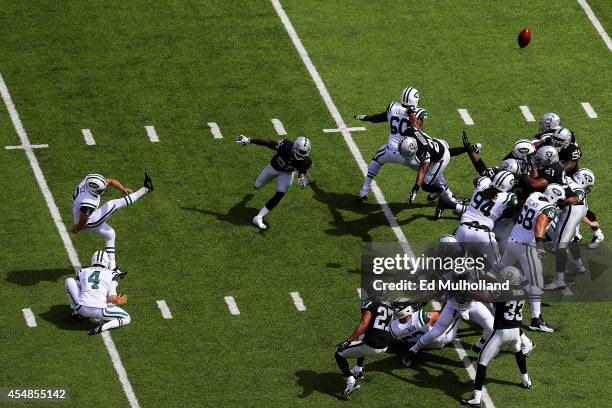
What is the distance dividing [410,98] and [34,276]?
23.8 feet

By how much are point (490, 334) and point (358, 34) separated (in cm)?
1009

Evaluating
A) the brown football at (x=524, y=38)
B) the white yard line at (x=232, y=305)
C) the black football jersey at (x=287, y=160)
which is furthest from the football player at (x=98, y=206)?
the brown football at (x=524, y=38)

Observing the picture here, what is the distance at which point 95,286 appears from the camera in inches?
982

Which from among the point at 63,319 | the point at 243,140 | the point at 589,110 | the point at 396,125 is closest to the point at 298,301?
the point at 243,140

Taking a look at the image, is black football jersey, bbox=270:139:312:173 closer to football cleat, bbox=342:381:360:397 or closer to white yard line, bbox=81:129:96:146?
white yard line, bbox=81:129:96:146

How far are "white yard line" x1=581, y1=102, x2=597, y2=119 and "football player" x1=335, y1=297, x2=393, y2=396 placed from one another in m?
8.59

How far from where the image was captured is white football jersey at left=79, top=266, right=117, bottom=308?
81.7 ft

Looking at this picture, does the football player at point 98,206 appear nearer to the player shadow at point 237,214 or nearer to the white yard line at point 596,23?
the player shadow at point 237,214

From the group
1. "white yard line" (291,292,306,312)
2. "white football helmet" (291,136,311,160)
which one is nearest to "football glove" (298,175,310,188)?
"white football helmet" (291,136,311,160)

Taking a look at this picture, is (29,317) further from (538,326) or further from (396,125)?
(538,326)

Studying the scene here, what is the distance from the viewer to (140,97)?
3078cm

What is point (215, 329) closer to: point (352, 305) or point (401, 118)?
point (352, 305)

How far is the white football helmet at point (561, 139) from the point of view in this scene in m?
27.7

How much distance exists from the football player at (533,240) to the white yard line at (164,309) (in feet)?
17.2
